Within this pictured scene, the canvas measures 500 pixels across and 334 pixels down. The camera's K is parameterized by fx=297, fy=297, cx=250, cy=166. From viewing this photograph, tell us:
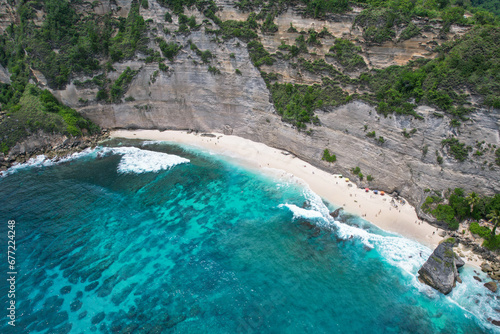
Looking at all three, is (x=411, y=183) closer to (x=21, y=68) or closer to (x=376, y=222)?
(x=376, y=222)

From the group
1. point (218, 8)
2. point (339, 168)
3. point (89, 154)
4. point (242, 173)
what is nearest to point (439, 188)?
point (339, 168)

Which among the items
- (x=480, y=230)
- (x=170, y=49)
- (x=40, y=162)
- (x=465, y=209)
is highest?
(x=170, y=49)

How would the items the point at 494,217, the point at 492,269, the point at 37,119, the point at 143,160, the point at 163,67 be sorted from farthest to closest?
the point at 163,67, the point at 37,119, the point at 143,160, the point at 494,217, the point at 492,269

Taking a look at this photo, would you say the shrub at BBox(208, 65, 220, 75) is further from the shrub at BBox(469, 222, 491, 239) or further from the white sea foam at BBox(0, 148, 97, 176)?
the shrub at BBox(469, 222, 491, 239)

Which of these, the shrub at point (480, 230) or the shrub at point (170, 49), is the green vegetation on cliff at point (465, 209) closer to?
the shrub at point (480, 230)

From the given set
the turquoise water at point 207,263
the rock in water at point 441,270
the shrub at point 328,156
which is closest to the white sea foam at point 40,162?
the turquoise water at point 207,263

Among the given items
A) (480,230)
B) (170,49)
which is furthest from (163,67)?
(480,230)

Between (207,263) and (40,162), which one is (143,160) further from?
(207,263)
